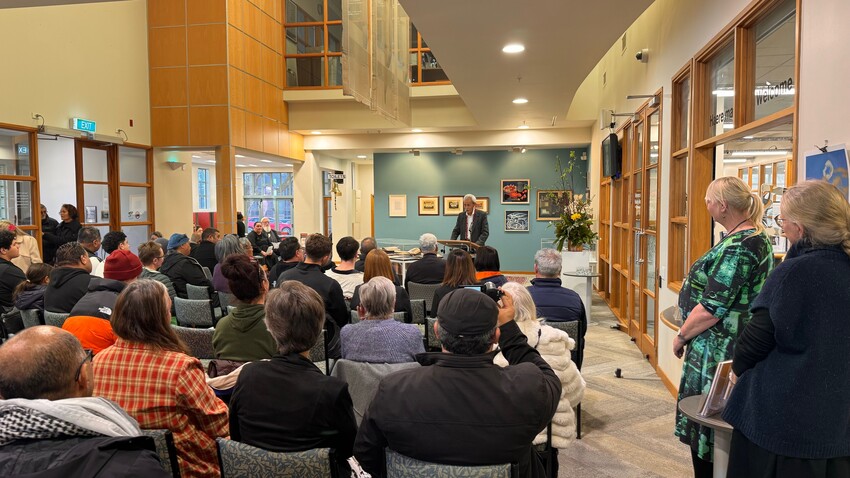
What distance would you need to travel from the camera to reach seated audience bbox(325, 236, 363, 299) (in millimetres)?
4852

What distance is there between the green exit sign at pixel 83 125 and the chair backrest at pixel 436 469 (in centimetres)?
866

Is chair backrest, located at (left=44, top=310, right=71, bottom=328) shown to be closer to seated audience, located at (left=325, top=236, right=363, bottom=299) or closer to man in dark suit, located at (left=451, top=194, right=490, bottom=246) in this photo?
seated audience, located at (left=325, top=236, right=363, bottom=299)

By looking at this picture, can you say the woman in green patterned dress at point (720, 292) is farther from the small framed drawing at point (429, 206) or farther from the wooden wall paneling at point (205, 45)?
the small framed drawing at point (429, 206)


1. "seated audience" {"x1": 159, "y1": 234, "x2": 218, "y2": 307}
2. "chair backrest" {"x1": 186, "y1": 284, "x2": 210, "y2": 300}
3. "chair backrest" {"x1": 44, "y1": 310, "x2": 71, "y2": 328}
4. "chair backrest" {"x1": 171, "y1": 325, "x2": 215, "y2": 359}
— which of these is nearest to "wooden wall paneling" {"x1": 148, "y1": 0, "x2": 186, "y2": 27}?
"seated audience" {"x1": 159, "y1": 234, "x2": 218, "y2": 307}

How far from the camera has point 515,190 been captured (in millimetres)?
13172

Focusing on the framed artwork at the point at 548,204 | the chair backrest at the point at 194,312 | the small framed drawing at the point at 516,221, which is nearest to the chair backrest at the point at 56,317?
the chair backrest at the point at 194,312

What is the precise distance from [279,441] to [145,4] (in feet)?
34.9

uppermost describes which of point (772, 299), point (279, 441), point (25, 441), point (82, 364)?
point (772, 299)

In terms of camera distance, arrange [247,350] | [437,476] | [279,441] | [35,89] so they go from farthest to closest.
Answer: [35,89] → [247,350] → [279,441] → [437,476]

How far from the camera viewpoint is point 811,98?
248cm

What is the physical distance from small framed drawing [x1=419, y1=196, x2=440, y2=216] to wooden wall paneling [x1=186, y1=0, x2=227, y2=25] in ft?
18.9

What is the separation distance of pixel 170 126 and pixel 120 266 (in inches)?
294

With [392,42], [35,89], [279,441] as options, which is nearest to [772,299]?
[279,441]

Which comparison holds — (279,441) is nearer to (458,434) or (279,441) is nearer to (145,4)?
(458,434)
